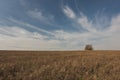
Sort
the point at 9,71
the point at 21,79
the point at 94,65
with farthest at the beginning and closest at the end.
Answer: the point at 94,65, the point at 9,71, the point at 21,79

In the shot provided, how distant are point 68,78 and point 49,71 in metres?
1.60

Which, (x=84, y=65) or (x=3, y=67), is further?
(x=84, y=65)

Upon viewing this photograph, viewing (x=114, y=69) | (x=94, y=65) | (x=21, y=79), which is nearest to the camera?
(x=21, y=79)

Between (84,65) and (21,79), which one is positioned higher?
(84,65)

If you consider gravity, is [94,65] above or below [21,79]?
above

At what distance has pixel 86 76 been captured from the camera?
36.1 feet

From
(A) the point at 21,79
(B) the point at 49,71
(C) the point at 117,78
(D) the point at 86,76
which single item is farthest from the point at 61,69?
(C) the point at 117,78

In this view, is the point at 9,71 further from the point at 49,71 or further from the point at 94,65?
the point at 94,65

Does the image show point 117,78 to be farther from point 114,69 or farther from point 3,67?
point 3,67

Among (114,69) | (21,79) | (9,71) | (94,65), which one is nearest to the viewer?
(21,79)

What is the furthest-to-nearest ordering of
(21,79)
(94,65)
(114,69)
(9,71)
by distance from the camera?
(94,65), (114,69), (9,71), (21,79)

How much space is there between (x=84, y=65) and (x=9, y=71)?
18.6 feet

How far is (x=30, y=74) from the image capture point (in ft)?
35.7

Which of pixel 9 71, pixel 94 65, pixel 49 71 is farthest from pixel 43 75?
pixel 94 65
